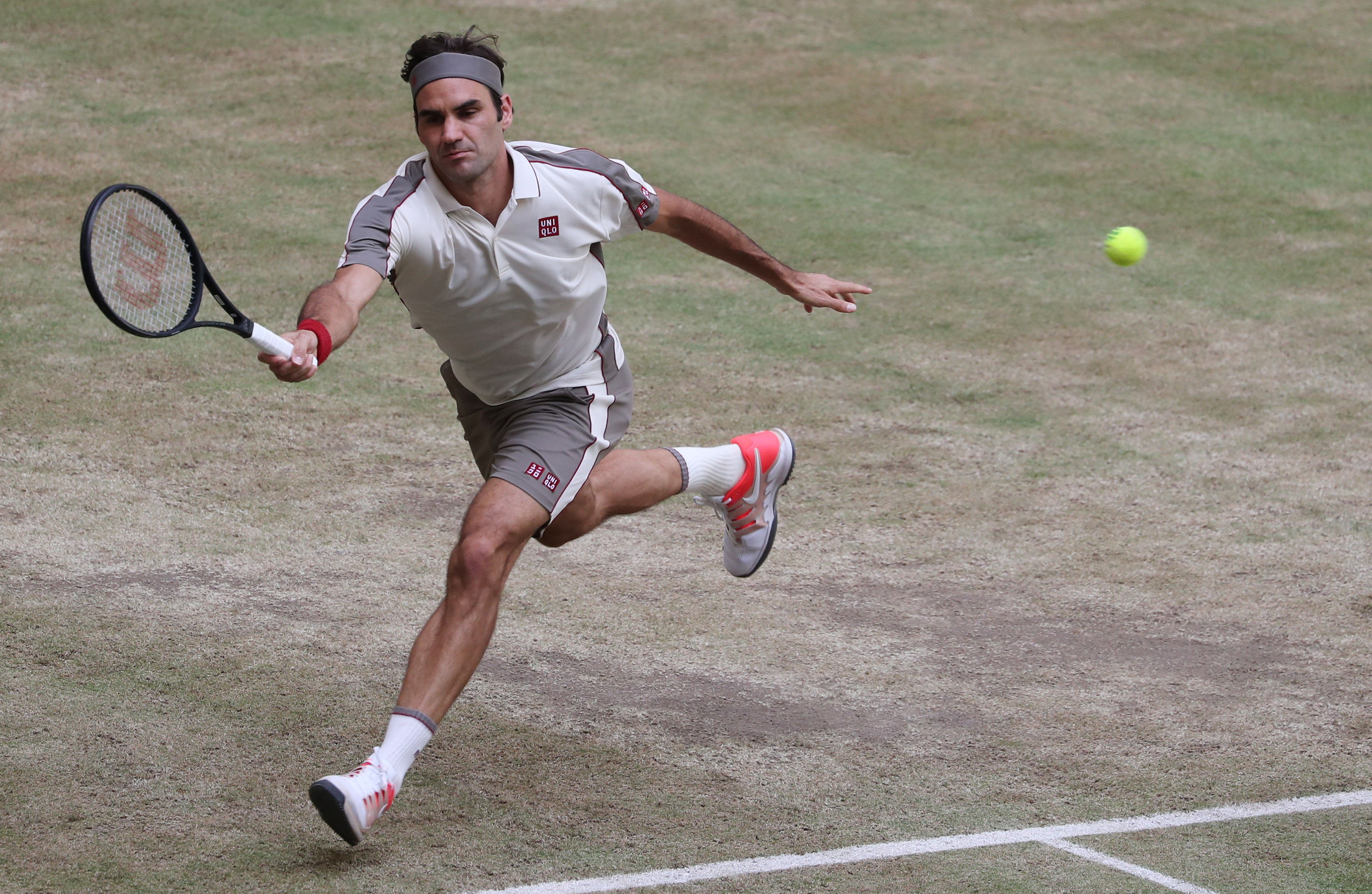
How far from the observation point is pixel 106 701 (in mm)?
5609

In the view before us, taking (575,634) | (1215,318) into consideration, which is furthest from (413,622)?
(1215,318)

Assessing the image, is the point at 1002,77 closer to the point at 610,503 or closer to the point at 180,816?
the point at 610,503

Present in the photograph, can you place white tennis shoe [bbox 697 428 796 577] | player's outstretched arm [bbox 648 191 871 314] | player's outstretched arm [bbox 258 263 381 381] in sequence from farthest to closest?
white tennis shoe [bbox 697 428 796 577]
player's outstretched arm [bbox 648 191 871 314]
player's outstretched arm [bbox 258 263 381 381]

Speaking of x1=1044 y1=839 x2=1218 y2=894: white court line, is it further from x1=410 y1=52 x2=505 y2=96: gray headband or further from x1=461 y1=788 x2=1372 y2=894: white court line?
x1=410 y1=52 x2=505 y2=96: gray headband

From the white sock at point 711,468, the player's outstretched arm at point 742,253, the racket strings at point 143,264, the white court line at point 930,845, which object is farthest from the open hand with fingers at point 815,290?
the racket strings at point 143,264

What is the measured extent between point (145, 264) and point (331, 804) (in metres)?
1.81

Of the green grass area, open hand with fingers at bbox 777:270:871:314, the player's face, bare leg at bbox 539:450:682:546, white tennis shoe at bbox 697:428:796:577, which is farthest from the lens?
white tennis shoe at bbox 697:428:796:577

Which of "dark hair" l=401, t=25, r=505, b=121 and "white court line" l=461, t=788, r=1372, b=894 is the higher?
"dark hair" l=401, t=25, r=505, b=121

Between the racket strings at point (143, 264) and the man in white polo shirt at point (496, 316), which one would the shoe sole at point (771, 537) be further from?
the racket strings at point (143, 264)

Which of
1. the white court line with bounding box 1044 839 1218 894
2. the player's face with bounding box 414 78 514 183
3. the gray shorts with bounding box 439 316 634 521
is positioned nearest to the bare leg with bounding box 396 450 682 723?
the gray shorts with bounding box 439 316 634 521

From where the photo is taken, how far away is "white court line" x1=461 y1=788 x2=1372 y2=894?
457cm

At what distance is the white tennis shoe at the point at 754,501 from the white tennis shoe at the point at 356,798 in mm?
2250

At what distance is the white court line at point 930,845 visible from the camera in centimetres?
457

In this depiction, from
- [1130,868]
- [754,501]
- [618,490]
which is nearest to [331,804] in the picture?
[618,490]
